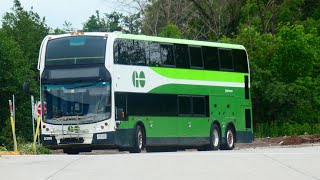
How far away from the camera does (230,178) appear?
15633 millimetres

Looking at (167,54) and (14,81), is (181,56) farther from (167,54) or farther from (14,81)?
(14,81)

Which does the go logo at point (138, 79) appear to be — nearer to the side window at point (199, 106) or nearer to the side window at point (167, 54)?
the side window at point (167, 54)

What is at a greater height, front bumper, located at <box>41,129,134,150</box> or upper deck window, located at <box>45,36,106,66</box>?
upper deck window, located at <box>45,36,106,66</box>

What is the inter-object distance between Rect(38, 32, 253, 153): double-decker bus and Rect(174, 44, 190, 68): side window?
4 cm

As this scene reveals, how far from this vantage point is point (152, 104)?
3388 cm

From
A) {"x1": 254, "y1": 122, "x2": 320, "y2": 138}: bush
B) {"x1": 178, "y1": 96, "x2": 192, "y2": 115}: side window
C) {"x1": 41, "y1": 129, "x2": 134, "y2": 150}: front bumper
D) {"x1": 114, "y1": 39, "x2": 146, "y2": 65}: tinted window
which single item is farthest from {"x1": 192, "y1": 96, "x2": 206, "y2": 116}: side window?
{"x1": 254, "y1": 122, "x2": 320, "y2": 138}: bush

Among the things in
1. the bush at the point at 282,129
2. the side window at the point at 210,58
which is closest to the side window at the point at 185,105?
the side window at the point at 210,58

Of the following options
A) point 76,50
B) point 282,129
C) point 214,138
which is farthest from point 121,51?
point 282,129

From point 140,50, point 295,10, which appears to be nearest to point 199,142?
point 140,50

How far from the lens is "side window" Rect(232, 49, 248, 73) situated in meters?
39.3

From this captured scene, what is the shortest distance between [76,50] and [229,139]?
385 inches

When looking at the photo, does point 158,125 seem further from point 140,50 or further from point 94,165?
point 94,165

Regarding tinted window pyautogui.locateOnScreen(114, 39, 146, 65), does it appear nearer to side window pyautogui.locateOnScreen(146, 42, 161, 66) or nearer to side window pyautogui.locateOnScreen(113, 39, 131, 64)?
side window pyautogui.locateOnScreen(113, 39, 131, 64)

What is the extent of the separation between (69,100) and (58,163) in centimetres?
1141
